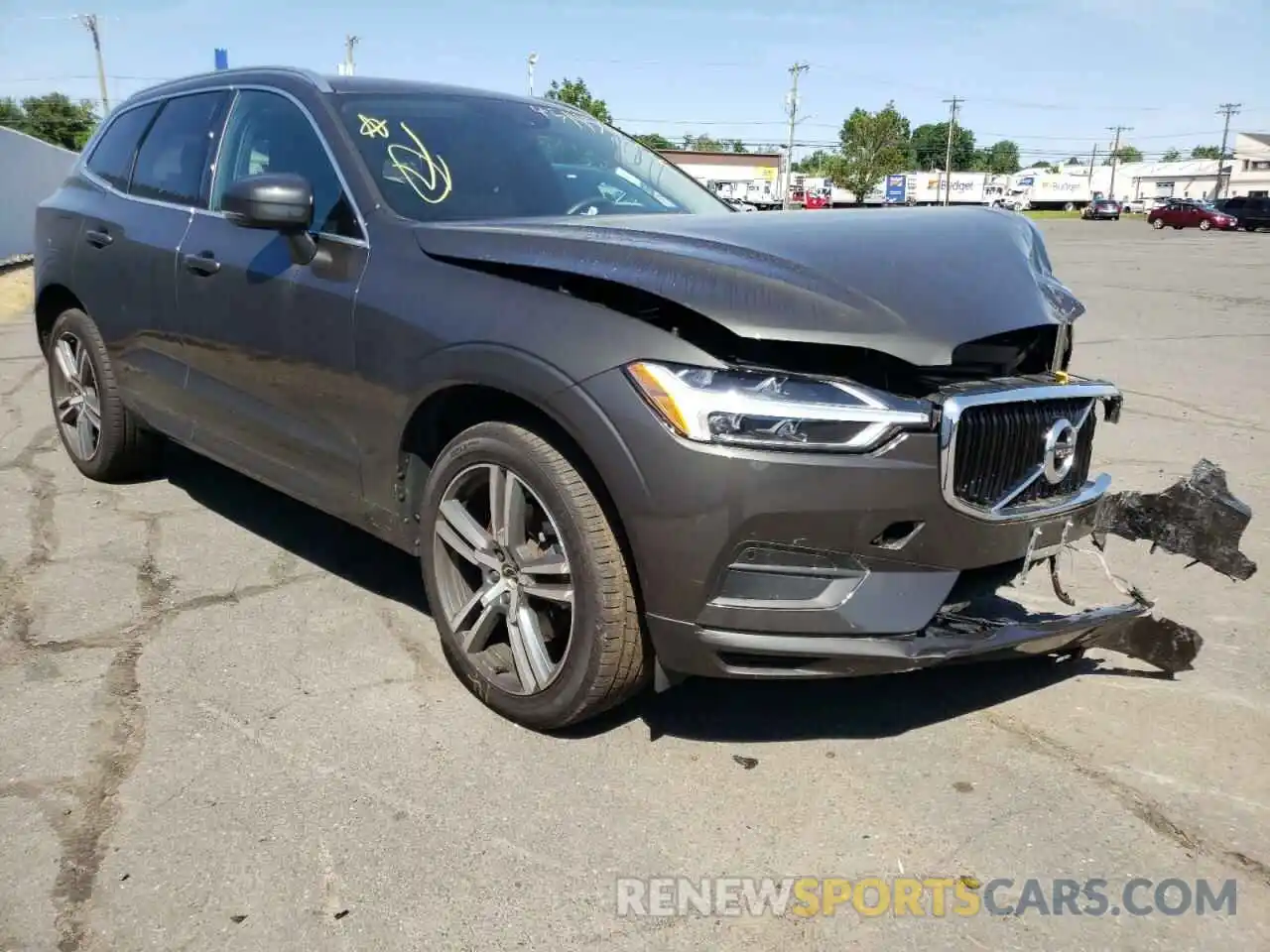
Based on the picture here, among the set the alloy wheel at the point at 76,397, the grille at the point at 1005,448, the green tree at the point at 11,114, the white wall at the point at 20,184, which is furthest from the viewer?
the green tree at the point at 11,114

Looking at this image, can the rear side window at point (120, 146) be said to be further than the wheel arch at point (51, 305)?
No

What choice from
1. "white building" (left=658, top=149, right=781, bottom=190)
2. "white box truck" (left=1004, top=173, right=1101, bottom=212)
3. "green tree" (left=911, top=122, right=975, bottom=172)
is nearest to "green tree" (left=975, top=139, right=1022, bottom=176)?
"green tree" (left=911, top=122, right=975, bottom=172)

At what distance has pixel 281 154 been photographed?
12.4 ft

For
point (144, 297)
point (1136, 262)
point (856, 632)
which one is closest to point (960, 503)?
point (856, 632)

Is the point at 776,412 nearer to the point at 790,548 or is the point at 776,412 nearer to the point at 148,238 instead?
the point at 790,548

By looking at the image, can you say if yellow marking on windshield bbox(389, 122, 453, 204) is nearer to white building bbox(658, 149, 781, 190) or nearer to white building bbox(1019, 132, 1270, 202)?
white building bbox(658, 149, 781, 190)

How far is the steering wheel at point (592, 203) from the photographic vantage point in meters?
3.67

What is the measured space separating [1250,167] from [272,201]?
12420 centimetres

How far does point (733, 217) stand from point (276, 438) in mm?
1744

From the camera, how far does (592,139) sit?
4285 mm

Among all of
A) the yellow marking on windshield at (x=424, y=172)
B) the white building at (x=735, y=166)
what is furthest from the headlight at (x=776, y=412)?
the white building at (x=735, y=166)

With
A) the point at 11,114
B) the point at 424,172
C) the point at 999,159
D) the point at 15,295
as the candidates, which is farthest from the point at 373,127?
the point at 999,159

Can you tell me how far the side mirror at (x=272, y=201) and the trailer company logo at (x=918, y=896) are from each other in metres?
2.19

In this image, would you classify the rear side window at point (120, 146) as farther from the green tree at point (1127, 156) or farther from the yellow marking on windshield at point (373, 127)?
the green tree at point (1127, 156)
